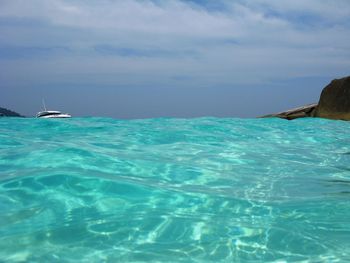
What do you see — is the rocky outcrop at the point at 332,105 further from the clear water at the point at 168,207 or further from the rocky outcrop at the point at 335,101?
the clear water at the point at 168,207

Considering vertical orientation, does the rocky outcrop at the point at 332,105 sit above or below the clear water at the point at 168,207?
above

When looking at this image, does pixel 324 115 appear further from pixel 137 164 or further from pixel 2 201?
pixel 2 201

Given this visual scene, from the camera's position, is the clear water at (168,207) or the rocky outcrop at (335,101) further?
the rocky outcrop at (335,101)

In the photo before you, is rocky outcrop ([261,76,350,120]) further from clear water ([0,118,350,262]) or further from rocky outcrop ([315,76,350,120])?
clear water ([0,118,350,262])

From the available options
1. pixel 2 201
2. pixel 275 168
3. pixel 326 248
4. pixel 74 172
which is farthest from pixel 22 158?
pixel 326 248

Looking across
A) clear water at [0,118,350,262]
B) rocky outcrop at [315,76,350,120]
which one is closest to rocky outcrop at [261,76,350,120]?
rocky outcrop at [315,76,350,120]

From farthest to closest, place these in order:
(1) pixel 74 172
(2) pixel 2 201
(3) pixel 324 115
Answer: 1. (3) pixel 324 115
2. (1) pixel 74 172
3. (2) pixel 2 201

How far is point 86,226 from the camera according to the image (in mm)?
3037

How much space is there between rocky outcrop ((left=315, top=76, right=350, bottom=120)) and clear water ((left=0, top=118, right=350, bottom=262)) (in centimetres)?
1438

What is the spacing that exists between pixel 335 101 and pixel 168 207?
18.7 metres

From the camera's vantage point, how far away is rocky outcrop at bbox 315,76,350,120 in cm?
1959

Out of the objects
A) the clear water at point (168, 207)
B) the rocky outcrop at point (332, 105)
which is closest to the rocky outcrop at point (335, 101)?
the rocky outcrop at point (332, 105)

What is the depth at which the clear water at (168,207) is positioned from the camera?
2.62 m

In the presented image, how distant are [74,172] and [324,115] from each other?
18.3m
